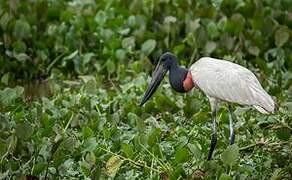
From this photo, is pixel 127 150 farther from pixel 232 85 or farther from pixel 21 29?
pixel 21 29

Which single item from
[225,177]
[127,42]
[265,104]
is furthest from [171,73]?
[127,42]

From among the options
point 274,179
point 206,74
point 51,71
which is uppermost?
point 206,74

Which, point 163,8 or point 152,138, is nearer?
point 152,138

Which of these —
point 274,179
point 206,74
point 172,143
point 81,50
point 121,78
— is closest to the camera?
point 274,179

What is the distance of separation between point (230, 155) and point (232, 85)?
0.44 metres

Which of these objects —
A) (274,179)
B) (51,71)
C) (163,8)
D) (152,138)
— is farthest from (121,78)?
(274,179)

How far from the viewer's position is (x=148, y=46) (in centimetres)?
748

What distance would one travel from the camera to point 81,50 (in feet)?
25.7

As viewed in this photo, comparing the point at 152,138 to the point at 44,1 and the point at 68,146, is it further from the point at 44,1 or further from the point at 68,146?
the point at 44,1

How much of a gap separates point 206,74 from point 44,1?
3289 mm

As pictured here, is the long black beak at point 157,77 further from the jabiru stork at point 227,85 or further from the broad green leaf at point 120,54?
the broad green leaf at point 120,54

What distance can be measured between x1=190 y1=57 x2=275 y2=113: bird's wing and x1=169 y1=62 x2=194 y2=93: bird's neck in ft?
0.55

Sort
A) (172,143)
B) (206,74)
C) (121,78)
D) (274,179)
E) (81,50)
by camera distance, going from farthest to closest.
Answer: (81,50) < (121,78) < (172,143) < (206,74) < (274,179)

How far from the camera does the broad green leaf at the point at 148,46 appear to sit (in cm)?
747
